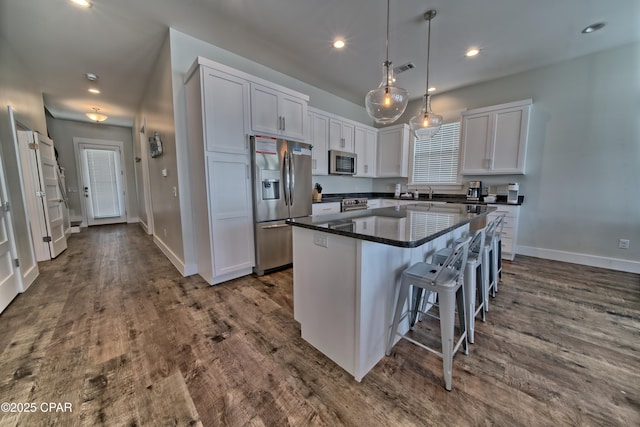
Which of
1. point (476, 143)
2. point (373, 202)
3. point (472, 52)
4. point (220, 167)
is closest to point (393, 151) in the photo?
point (373, 202)

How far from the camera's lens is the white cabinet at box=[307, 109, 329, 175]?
390 centimetres

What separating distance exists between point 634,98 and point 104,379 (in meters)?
6.13

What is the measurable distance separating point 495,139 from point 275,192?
11.9ft

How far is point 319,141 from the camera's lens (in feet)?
13.3

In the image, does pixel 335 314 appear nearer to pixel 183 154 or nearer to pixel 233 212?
pixel 233 212

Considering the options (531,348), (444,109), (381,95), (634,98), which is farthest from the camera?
(444,109)

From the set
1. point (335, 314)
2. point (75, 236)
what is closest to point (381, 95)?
point (335, 314)

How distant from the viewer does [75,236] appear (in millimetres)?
5277

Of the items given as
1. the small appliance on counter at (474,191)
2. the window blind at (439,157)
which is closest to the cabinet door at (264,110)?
the window blind at (439,157)

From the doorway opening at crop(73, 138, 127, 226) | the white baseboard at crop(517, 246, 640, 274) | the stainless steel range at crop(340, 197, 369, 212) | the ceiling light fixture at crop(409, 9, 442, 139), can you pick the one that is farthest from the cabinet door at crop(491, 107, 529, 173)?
→ the doorway opening at crop(73, 138, 127, 226)

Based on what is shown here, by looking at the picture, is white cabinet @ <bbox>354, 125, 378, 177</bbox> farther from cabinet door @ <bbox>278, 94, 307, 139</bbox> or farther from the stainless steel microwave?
cabinet door @ <bbox>278, 94, 307, 139</bbox>

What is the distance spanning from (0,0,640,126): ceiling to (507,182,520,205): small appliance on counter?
1788 mm

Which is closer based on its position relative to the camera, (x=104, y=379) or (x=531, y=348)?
(x=104, y=379)

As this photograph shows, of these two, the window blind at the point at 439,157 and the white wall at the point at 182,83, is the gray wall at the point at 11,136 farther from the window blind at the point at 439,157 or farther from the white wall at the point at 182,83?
the window blind at the point at 439,157
